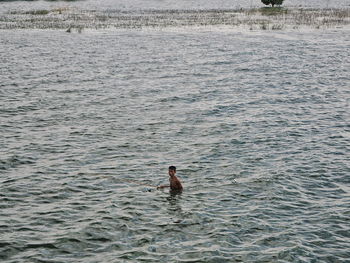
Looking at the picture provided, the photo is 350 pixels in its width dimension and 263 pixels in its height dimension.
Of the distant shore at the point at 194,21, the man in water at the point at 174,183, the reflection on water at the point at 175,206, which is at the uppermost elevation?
the distant shore at the point at 194,21

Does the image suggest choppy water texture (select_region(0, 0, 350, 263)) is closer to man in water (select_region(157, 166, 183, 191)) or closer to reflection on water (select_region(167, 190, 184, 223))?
reflection on water (select_region(167, 190, 184, 223))

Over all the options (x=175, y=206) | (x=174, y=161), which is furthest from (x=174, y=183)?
(x=174, y=161)

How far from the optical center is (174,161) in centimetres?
2431

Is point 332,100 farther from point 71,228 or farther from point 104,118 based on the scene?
point 71,228

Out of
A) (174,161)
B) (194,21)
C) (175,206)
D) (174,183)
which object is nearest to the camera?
(175,206)

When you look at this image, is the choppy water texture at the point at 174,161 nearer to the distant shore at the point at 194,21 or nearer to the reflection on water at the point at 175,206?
the reflection on water at the point at 175,206

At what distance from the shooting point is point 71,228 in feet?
58.5

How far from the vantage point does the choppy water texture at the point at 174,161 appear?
17.1 m

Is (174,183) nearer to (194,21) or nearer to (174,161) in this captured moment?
(174,161)

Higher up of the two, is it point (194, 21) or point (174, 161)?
point (194, 21)

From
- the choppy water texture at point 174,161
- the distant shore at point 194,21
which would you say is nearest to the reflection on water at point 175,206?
the choppy water texture at point 174,161

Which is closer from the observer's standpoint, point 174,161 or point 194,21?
point 174,161

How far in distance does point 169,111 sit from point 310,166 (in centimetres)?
1245

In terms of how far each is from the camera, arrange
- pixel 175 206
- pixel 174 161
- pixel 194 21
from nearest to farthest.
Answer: pixel 175 206 < pixel 174 161 < pixel 194 21
